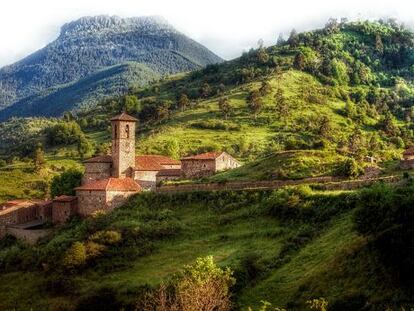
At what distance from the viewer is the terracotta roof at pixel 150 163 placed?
8169 cm

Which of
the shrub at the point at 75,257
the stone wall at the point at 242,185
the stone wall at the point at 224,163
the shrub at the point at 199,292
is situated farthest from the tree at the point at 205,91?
the shrub at the point at 199,292

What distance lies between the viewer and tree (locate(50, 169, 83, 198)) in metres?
84.6

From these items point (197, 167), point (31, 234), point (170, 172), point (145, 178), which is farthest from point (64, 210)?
point (197, 167)

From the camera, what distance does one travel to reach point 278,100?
136125 millimetres

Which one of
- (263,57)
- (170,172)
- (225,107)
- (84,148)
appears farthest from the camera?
(263,57)

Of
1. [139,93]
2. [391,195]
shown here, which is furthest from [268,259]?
[139,93]

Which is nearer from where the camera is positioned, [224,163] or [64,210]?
[64,210]

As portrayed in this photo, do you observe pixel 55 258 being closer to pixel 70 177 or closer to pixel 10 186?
pixel 70 177

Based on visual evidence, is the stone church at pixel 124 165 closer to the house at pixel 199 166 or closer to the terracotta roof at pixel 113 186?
the house at pixel 199 166

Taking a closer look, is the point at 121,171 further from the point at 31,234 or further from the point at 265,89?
the point at 265,89

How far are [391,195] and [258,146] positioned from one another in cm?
7454

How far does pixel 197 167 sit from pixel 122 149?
382 inches

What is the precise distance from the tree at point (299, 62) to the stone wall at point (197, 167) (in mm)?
85912

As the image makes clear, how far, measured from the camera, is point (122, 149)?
263 feet
